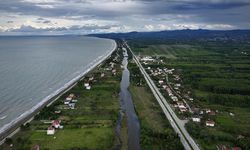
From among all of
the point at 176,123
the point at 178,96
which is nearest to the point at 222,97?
the point at 178,96

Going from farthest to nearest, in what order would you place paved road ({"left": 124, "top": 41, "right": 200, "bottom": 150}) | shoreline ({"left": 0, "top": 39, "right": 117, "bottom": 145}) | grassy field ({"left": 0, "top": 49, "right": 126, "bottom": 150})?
1. shoreline ({"left": 0, "top": 39, "right": 117, "bottom": 145})
2. paved road ({"left": 124, "top": 41, "right": 200, "bottom": 150})
3. grassy field ({"left": 0, "top": 49, "right": 126, "bottom": 150})

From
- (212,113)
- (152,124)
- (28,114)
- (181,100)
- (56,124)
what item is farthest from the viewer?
(181,100)

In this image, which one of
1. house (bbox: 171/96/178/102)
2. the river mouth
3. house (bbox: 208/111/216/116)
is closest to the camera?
the river mouth

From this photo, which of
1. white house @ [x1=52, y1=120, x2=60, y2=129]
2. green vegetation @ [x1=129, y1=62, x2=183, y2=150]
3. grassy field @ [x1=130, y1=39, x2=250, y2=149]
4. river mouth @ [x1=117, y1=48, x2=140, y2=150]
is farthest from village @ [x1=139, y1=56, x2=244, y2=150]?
white house @ [x1=52, y1=120, x2=60, y2=129]

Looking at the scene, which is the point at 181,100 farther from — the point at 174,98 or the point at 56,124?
the point at 56,124

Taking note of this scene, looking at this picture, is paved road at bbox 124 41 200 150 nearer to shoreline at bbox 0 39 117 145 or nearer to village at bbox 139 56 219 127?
village at bbox 139 56 219 127

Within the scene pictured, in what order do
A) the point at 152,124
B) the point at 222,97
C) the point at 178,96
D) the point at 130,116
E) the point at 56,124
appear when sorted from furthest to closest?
the point at 178,96 < the point at 222,97 < the point at 130,116 < the point at 152,124 < the point at 56,124

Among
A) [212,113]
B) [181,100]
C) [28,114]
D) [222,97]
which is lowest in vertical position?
[212,113]
